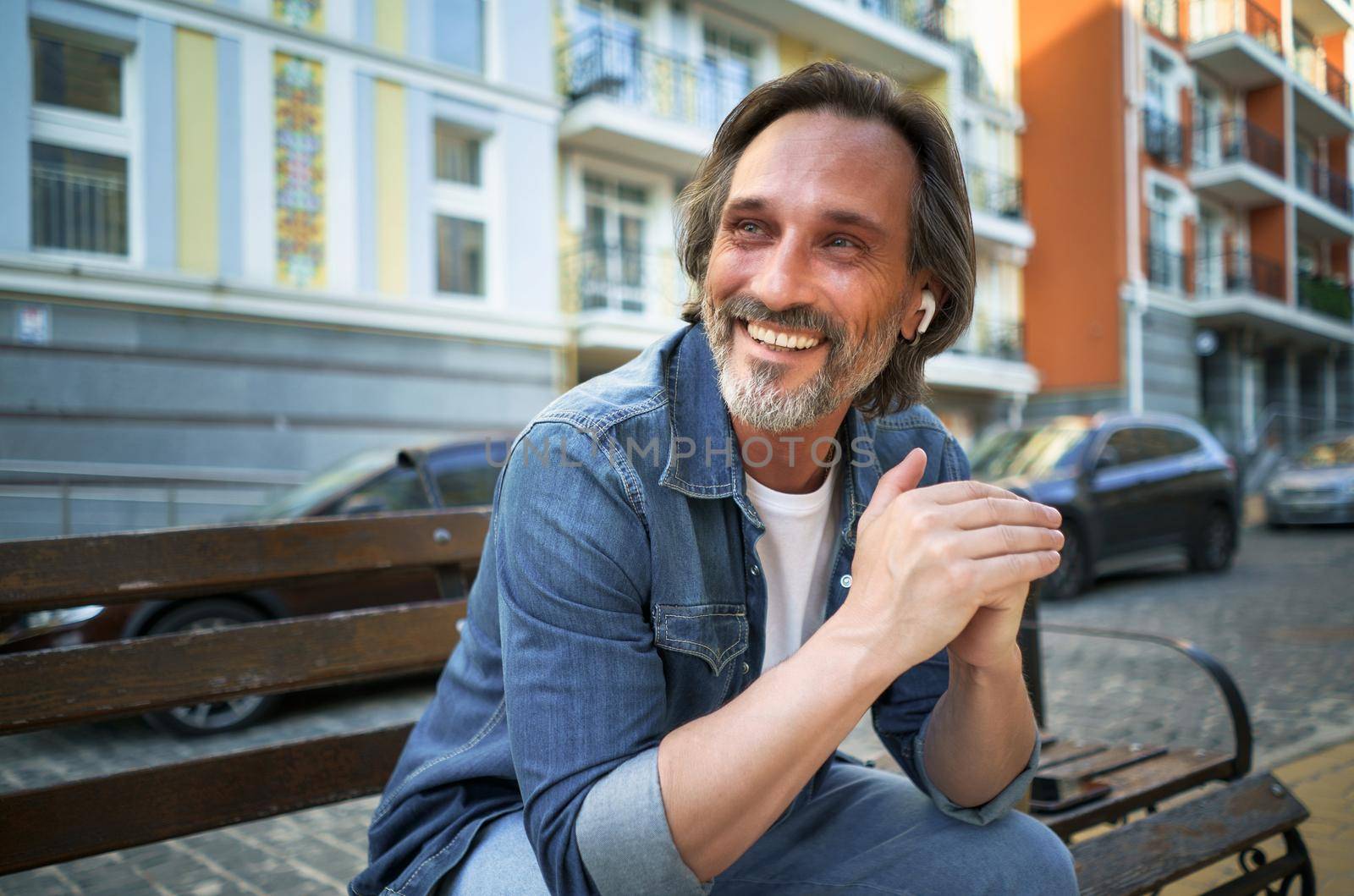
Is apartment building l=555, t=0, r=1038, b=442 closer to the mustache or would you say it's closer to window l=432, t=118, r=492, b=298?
window l=432, t=118, r=492, b=298

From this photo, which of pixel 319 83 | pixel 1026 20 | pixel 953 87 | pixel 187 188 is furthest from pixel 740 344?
pixel 1026 20

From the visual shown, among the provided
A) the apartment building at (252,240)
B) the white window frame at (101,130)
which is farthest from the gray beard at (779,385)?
the white window frame at (101,130)

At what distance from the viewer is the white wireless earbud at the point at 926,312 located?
1.94m

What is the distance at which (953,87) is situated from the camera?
70.5ft

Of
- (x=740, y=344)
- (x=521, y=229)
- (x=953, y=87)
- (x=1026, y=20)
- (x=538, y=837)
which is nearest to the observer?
(x=538, y=837)

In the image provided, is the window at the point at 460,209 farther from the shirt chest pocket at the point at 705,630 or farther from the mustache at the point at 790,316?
the shirt chest pocket at the point at 705,630

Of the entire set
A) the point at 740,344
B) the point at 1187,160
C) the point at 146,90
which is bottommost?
the point at 740,344

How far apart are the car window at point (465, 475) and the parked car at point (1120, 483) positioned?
4786 millimetres

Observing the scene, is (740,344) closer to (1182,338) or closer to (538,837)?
(538,837)

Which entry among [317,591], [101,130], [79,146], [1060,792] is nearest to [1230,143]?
[101,130]

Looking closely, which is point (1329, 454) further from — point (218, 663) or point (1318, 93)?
point (218, 663)

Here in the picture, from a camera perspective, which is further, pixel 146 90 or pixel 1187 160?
pixel 1187 160

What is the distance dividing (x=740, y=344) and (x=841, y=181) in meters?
0.32

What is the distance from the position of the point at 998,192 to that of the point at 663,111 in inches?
398
